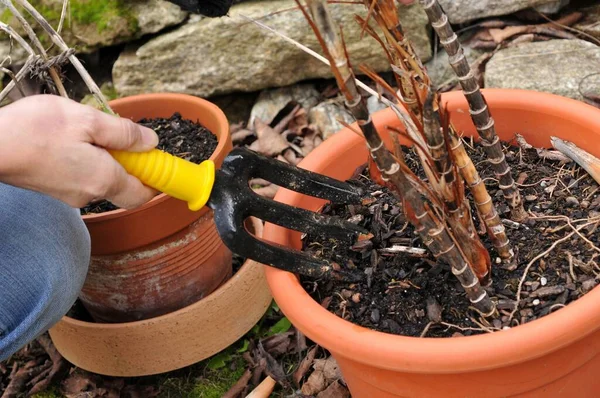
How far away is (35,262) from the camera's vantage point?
143 centimetres

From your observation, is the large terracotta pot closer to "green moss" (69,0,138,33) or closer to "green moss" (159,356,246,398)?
"green moss" (159,356,246,398)

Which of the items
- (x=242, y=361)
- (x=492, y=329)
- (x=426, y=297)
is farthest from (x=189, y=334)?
(x=492, y=329)

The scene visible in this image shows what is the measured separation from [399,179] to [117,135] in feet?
1.59

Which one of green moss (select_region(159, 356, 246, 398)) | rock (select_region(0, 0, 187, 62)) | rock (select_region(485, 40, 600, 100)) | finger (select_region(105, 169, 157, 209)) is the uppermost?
finger (select_region(105, 169, 157, 209))

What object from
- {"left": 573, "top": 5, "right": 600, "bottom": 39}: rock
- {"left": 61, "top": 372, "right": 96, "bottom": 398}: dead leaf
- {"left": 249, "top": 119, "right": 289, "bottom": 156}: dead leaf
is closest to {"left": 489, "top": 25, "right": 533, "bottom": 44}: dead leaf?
{"left": 573, "top": 5, "right": 600, "bottom": 39}: rock

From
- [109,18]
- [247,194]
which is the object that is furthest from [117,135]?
[109,18]

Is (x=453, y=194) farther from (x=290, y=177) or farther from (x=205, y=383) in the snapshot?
(x=205, y=383)

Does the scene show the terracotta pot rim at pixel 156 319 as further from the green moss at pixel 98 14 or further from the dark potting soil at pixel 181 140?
the green moss at pixel 98 14

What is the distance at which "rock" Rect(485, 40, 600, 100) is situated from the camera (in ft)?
7.30

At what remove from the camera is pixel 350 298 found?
137 centimetres

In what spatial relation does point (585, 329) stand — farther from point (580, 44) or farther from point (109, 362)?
point (580, 44)

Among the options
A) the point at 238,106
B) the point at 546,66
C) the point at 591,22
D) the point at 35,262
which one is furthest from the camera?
the point at 238,106

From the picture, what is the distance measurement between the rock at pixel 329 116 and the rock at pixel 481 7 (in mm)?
535

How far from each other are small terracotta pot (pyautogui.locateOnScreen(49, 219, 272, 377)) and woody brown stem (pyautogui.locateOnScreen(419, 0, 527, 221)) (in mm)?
825
